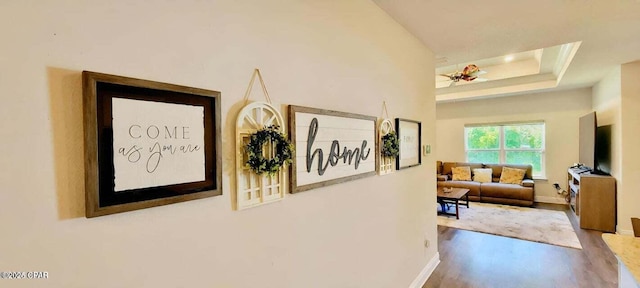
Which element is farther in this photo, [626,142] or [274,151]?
[626,142]

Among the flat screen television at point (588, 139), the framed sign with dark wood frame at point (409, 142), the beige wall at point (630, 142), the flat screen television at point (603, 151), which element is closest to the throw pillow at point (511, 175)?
the flat screen television at point (588, 139)

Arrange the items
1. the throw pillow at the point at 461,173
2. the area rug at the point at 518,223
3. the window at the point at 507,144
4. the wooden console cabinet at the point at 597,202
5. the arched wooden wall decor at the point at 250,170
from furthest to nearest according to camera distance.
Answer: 1. the throw pillow at the point at 461,173
2. the window at the point at 507,144
3. the wooden console cabinet at the point at 597,202
4. the area rug at the point at 518,223
5. the arched wooden wall decor at the point at 250,170

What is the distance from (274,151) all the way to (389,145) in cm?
112

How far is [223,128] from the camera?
1.03 metres

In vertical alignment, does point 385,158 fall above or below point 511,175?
above

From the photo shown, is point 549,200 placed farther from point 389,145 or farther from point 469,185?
point 389,145

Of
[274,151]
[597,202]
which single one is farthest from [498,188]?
[274,151]

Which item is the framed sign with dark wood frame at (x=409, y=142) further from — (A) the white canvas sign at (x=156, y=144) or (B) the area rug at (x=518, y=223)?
(B) the area rug at (x=518, y=223)

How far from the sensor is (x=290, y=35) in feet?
4.29

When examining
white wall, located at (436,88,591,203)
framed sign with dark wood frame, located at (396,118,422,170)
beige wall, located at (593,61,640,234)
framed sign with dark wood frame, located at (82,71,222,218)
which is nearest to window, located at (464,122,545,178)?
white wall, located at (436,88,591,203)

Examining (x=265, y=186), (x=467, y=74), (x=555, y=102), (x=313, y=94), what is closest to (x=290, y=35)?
(x=313, y=94)

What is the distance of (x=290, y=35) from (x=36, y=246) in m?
1.13

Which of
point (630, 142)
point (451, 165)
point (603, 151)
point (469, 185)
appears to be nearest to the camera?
point (630, 142)

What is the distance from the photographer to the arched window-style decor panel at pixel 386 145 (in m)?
2.04
